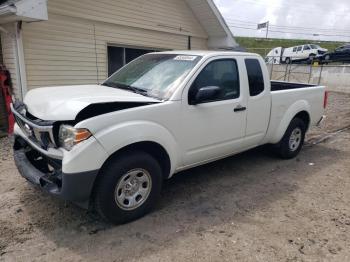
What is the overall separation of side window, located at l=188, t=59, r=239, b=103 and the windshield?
185mm

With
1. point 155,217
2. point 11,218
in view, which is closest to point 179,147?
point 155,217

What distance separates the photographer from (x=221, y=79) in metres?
4.25

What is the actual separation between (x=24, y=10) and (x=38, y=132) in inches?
152

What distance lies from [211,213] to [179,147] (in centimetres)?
88

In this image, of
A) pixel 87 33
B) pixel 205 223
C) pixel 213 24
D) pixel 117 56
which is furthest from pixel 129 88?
pixel 213 24

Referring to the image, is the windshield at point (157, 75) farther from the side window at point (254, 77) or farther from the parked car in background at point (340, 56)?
the parked car in background at point (340, 56)

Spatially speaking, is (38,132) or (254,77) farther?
(254,77)

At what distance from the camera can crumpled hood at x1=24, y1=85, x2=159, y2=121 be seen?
3.03 m

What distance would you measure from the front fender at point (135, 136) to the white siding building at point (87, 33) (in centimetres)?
419

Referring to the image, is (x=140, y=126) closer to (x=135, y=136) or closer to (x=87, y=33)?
(x=135, y=136)

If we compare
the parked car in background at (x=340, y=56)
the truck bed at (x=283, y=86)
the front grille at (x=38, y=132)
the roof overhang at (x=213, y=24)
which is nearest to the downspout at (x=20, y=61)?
the front grille at (x=38, y=132)

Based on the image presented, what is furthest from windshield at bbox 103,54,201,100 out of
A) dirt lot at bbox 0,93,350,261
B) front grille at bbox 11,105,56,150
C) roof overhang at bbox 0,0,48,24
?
roof overhang at bbox 0,0,48,24

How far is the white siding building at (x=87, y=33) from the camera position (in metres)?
6.96

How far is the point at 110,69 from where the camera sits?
936cm
